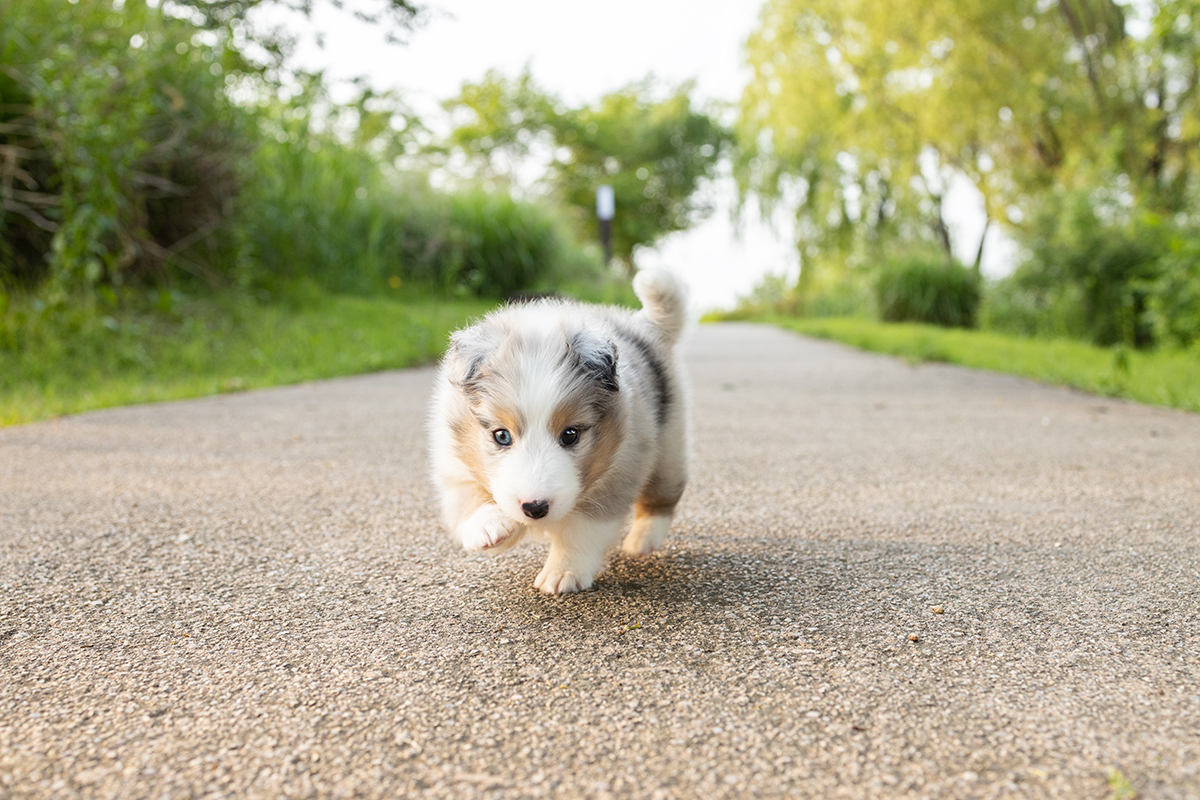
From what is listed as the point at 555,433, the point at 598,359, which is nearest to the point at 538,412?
the point at 555,433

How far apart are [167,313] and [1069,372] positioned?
8069 mm

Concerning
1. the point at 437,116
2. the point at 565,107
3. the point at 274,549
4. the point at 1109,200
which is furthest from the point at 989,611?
the point at 565,107

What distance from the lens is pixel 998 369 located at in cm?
875

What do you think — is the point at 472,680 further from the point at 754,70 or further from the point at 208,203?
the point at 754,70

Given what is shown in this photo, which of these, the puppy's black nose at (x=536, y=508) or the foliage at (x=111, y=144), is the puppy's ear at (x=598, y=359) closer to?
the puppy's black nose at (x=536, y=508)

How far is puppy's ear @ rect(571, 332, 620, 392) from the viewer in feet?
7.41

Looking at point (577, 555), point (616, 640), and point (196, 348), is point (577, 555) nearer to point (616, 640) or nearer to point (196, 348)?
point (616, 640)

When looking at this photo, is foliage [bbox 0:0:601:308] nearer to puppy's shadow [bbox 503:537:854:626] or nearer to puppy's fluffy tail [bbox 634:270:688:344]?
puppy's fluffy tail [bbox 634:270:688:344]

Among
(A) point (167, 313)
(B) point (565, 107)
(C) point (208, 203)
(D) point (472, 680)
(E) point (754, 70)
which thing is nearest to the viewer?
(D) point (472, 680)

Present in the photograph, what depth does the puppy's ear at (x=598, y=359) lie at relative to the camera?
226 cm

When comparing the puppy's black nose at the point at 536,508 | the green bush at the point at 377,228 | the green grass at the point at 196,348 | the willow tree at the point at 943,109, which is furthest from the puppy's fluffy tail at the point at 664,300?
the willow tree at the point at 943,109

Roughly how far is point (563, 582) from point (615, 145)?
109 ft

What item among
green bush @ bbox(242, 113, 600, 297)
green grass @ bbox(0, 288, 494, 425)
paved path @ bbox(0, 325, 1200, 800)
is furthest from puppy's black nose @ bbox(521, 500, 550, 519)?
green bush @ bbox(242, 113, 600, 297)

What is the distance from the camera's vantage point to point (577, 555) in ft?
8.16
